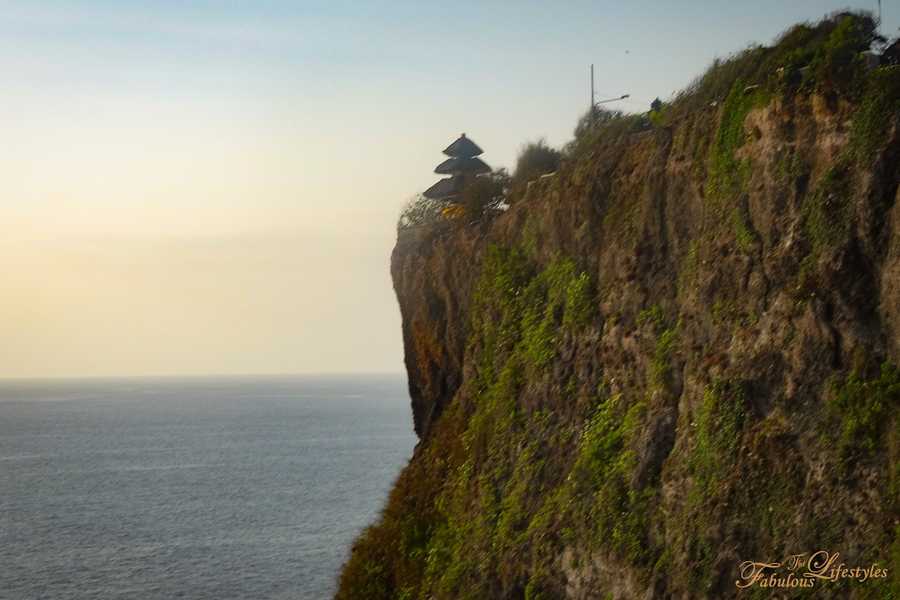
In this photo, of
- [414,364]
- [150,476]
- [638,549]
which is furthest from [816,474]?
[150,476]

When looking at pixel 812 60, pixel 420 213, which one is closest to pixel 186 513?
pixel 420 213

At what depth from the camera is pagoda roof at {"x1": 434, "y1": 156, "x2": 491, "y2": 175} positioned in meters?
39.8

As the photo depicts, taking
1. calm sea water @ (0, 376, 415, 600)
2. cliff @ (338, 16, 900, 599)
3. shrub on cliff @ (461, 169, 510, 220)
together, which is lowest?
calm sea water @ (0, 376, 415, 600)

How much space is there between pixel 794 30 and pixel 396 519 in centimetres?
1929

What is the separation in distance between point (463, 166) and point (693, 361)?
19.2 meters

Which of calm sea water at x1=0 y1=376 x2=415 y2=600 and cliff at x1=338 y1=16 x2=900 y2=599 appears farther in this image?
calm sea water at x1=0 y1=376 x2=415 y2=600

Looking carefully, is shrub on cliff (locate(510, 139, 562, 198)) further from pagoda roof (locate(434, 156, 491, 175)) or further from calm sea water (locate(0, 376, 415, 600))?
calm sea water (locate(0, 376, 415, 600))

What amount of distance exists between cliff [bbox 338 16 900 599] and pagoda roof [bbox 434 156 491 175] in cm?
678

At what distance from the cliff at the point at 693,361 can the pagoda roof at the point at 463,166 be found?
6.78 metres

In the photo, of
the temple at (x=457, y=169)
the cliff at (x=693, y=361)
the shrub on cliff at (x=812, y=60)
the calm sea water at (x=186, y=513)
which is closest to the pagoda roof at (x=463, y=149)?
the temple at (x=457, y=169)

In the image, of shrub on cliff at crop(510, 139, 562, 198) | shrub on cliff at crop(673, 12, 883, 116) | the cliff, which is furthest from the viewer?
shrub on cliff at crop(510, 139, 562, 198)

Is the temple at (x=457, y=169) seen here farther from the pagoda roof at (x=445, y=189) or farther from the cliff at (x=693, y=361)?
the cliff at (x=693, y=361)

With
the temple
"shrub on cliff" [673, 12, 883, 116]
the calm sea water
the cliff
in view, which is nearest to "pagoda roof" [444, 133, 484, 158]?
the temple

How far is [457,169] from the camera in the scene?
39906 mm
